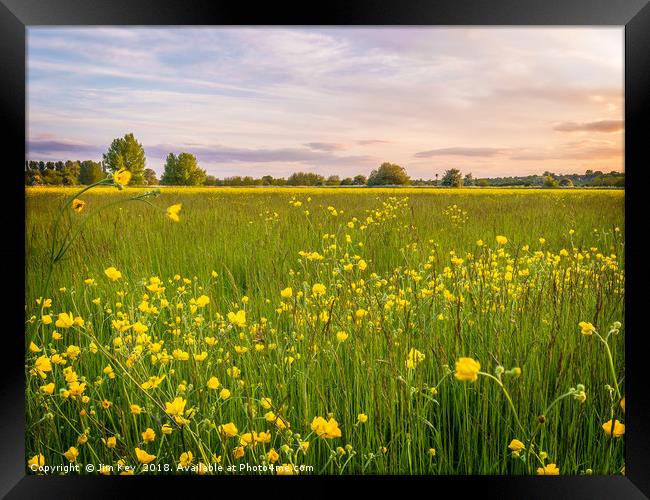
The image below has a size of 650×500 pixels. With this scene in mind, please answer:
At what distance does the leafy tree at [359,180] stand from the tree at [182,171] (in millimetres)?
717

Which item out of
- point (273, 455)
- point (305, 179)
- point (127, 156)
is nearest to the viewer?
point (273, 455)

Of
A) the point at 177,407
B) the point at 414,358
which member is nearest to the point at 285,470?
the point at 177,407

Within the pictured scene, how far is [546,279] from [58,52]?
2508mm

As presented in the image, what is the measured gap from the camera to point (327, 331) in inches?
87.8

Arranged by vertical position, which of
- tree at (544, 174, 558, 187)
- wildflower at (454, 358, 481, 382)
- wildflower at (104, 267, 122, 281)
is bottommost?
wildflower at (454, 358, 481, 382)

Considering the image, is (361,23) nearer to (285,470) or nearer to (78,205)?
(78,205)

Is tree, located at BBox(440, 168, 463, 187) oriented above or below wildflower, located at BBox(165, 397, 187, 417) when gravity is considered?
above

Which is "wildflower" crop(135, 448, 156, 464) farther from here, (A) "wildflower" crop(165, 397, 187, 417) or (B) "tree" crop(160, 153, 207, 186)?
(B) "tree" crop(160, 153, 207, 186)

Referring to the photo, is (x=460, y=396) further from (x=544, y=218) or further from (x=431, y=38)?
(x=431, y=38)

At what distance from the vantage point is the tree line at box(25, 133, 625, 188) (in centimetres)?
230

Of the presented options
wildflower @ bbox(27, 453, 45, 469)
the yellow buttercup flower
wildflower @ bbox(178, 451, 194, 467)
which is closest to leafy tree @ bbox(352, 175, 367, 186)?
the yellow buttercup flower

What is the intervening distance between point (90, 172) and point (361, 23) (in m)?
1.38

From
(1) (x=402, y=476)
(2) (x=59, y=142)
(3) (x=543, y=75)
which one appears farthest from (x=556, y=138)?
(2) (x=59, y=142)

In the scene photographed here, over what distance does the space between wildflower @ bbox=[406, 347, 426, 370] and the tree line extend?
2.62 ft
